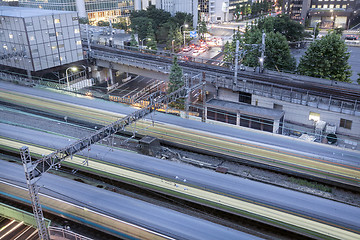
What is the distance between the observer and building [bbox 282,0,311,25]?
82.8m

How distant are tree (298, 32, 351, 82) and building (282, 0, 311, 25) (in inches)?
2186

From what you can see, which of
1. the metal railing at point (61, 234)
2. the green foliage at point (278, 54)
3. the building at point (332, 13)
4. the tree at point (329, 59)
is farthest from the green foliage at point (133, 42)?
the building at point (332, 13)

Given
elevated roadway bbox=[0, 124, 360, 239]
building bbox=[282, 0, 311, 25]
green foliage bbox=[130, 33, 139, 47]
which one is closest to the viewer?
elevated roadway bbox=[0, 124, 360, 239]

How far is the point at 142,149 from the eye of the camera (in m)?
21.9

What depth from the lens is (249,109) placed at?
25500mm

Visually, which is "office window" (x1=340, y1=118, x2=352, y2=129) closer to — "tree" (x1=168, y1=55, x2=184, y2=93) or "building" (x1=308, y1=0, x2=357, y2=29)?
"tree" (x1=168, y1=55, x2=184, y2=93)

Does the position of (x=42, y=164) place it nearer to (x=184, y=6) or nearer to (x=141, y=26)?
(x=141, y=26)

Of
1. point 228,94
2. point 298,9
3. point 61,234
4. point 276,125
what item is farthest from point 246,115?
point 298,9

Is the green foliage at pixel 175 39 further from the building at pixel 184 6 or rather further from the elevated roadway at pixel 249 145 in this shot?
the elevated roadway at pixel 249 145

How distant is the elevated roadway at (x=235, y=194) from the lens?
1368 cm

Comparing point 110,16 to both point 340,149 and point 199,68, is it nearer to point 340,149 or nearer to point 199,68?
point 199,68

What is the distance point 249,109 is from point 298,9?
73.1m

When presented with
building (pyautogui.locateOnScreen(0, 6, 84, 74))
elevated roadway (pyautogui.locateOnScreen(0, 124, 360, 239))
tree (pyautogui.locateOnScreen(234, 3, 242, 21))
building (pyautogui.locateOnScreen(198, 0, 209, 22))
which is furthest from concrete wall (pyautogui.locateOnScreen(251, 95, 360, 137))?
tree (pyautogui.locateOnScreen(234, 3, 242, 21))

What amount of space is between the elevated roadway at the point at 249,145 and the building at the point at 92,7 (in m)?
56.6
